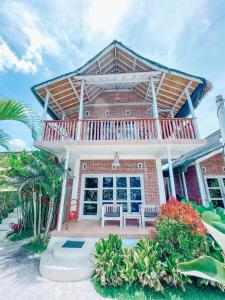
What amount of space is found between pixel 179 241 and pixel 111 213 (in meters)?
3.08

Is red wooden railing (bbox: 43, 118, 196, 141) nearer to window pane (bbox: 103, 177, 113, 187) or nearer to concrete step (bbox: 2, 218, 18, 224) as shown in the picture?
window pane (bbox: 103, 177, 113, 187)

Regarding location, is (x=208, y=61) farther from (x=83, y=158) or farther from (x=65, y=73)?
(x=83, y=158)

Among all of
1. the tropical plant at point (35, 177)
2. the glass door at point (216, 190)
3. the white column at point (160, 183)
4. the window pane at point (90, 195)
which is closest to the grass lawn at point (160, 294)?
the tropical plant at point (35, 177)

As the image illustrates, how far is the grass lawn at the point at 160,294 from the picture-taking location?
3631mm

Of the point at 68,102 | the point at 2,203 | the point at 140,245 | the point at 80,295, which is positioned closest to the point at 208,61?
the point at 68,102

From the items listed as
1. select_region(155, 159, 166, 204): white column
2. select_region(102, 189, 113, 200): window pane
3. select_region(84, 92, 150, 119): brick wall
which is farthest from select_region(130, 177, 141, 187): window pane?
select_region(84, 92, 150, 119): brick wall

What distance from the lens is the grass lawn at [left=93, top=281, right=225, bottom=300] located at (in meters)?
3.63

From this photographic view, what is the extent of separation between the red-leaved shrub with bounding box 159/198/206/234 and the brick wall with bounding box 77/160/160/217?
3295mm

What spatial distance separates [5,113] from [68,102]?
7.95 metres

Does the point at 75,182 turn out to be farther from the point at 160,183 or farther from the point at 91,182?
the point at 160,183

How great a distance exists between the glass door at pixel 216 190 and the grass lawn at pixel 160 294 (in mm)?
6383


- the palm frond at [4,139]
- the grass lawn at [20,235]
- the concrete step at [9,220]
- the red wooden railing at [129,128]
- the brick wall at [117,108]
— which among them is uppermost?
the brick wall at [117,108]

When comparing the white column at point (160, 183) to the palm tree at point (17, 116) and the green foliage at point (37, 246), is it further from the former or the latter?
the palm tree at point (17, 116)

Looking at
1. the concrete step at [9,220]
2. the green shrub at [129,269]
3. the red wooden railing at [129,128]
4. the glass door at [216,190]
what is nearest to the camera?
the green shrub at [129,269]
